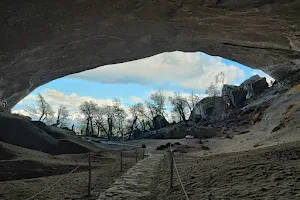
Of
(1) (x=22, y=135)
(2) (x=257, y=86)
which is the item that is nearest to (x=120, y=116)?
(2) (x=257, y=86)

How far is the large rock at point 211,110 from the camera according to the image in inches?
2114

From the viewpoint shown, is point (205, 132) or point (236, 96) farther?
point (236, 96)

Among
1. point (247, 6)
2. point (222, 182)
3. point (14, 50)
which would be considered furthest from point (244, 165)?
point (14, 50)

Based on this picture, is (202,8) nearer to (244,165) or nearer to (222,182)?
(244,165)

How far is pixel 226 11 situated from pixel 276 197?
8.96 m

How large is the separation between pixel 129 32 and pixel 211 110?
4615 cm

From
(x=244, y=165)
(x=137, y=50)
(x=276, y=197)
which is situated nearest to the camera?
(x=276, y=197)

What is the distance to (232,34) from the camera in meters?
15.7

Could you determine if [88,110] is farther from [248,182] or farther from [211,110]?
[248,182]

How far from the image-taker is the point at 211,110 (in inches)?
2312

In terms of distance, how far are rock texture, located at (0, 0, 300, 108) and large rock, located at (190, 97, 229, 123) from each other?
32560 millimetres

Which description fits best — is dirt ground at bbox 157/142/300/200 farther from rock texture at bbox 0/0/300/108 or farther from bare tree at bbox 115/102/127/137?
bare tree at bbox 115/102/127/137

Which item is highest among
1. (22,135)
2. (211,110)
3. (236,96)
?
(236,96)

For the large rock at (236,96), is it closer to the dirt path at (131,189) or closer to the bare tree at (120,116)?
the bare tree at (120,116)
